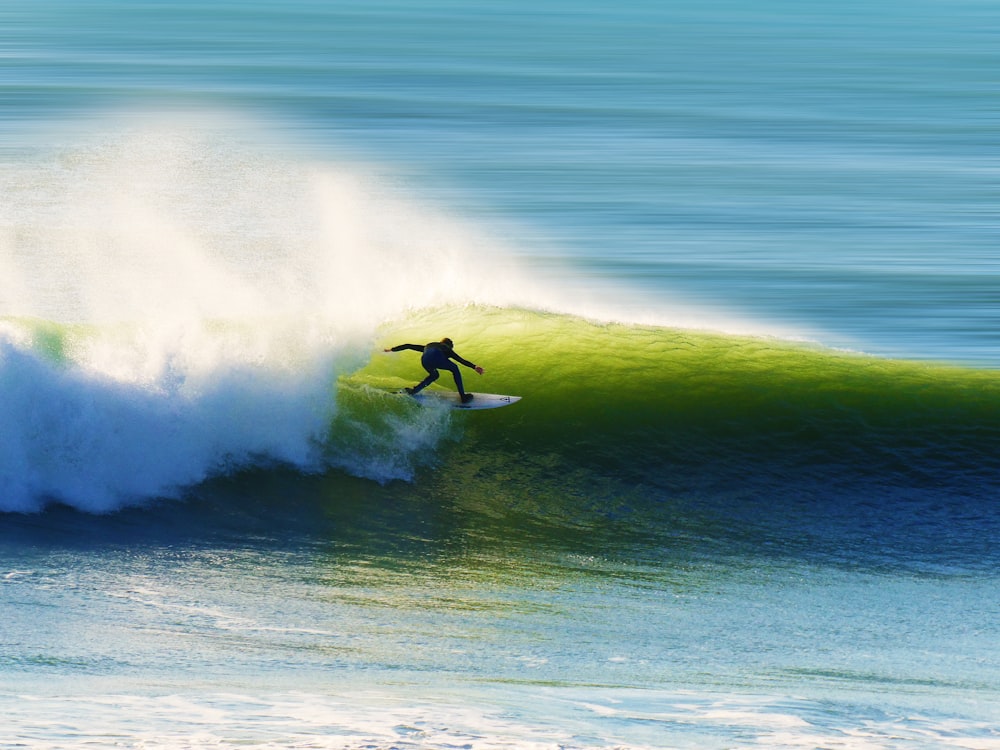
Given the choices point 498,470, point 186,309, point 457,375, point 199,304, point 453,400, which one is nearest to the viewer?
point 498,470

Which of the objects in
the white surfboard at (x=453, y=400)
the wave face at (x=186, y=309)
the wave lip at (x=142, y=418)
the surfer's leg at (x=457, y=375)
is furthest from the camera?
the white surfboard at (x=453, y=400)

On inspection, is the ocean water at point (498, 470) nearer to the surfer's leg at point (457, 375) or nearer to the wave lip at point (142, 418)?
the wave lip at point (142, 418)

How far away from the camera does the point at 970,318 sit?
18.7m

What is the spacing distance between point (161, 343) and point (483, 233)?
12877 mm

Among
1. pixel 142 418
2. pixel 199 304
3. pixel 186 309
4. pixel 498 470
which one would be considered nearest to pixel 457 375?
pixel 498 470

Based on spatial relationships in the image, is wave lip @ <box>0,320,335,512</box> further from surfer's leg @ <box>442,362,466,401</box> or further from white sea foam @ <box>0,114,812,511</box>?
surfer's leg @ <box>442,362,466,401</box>

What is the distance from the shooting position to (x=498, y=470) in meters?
11.6

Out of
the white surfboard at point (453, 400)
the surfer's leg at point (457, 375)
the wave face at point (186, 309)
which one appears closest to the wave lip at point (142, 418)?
the wave face at point (186, 309)

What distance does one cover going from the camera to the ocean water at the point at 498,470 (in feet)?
23.4

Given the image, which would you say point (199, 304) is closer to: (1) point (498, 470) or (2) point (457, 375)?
(2) point (457, 375)

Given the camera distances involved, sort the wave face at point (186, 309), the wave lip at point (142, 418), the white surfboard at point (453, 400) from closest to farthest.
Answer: the wave lip at point (142, 418), the wave face at point (186, 309), the white surfboard at point (453, 400)

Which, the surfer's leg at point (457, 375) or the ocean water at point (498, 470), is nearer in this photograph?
the ocean water at point (498, 470)

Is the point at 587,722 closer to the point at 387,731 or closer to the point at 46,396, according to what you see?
the point at 387,731

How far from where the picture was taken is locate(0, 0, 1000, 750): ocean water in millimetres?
7133
